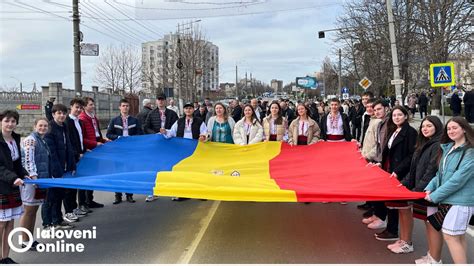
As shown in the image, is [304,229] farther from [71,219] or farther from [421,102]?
[421,102]

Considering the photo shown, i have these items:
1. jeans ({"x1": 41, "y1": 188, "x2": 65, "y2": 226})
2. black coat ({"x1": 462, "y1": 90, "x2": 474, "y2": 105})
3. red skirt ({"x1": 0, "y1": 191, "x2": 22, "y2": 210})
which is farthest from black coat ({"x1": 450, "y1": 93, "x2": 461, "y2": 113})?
red skirt ({"x1": 0, "y1": 191, "x2": 22, "y2": 210})

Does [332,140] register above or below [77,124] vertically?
below

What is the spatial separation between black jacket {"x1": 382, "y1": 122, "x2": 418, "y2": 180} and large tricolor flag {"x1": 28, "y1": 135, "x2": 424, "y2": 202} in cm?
19

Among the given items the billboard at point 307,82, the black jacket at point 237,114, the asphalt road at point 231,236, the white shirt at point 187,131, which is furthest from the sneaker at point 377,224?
the billboard at point 307,82

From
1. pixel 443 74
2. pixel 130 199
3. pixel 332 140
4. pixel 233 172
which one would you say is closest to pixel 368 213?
pixel 332 140

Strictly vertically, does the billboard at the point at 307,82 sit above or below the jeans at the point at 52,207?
above

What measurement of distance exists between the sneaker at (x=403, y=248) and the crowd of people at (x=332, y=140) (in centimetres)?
1

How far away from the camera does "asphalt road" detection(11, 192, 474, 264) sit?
516 centimetres

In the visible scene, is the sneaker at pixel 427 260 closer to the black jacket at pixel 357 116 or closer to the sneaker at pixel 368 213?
the sneaker at pixel 368 213

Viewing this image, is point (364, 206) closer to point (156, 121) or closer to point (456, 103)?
point (156, 121)

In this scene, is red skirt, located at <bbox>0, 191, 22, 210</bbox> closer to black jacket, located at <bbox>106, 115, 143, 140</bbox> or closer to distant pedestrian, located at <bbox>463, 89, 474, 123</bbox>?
black jacket, located at <bbox>106, 115, 143, 140</bbox>

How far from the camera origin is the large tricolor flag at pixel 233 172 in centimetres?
484

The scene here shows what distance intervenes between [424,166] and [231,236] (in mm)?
2796

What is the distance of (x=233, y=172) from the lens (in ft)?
21.8
